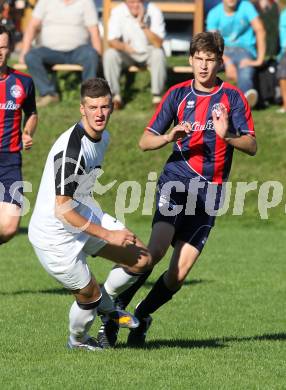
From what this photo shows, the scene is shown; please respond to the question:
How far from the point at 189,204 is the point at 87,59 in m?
9.00

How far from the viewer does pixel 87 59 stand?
649 inches

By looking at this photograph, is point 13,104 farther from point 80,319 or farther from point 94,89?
point 80,319

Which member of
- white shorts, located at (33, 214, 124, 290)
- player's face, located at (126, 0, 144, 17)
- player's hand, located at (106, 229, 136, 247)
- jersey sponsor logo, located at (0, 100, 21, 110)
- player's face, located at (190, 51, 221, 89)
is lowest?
player's face, located at (126, 0, 144, 17)

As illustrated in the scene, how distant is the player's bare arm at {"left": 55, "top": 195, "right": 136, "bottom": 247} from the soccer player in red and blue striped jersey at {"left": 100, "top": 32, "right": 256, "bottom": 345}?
3.07ft

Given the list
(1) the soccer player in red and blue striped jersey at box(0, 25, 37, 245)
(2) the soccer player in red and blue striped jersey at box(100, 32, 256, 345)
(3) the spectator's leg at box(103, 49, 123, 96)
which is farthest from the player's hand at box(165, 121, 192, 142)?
(3) the spectator's leg at box(103, 49, 123, 96)

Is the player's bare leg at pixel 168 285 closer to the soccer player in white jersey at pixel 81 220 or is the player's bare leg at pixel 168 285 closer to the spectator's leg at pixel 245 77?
the soccer player in white jersey at pixel 81 220

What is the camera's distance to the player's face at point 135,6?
54.1 ft

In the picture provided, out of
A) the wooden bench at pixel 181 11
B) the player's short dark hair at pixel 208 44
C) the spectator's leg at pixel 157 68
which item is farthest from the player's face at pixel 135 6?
the player's short dark hair at pixel 208 44

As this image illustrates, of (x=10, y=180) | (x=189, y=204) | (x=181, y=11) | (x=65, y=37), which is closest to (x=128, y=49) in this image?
(x=65, y=37)

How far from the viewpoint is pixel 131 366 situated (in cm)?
681

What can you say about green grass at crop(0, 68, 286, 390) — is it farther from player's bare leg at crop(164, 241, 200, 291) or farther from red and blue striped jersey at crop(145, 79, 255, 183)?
red and blue striped jersey at crop(145, 79, 255, 183)

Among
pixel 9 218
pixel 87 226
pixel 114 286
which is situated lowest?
pixel 9 218

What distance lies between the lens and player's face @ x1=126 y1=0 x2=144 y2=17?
1648 centimetres

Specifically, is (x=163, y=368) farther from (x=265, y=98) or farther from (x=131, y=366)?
(x=265, y=98)
